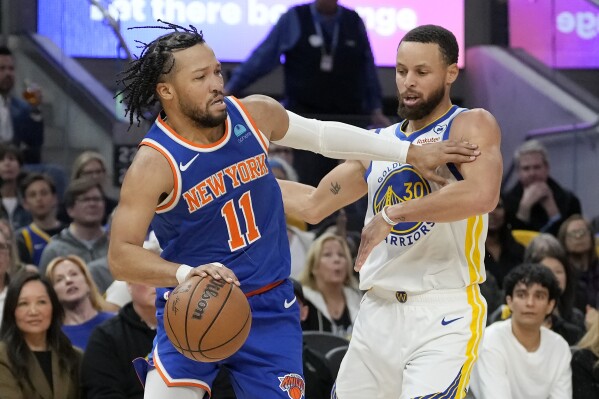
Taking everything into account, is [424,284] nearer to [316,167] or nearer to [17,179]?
[316,167]

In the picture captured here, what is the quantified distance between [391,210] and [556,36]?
7.62m

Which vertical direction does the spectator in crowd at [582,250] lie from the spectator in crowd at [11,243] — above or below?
below

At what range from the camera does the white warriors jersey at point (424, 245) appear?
205 inches

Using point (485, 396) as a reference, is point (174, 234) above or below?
above

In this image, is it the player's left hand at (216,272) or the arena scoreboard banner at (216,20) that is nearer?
the player's left hand at (216,272)

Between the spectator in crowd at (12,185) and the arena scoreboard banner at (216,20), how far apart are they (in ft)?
4.59

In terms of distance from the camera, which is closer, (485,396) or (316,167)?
(485,396)

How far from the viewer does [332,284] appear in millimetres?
8539

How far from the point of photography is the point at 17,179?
9930 mm

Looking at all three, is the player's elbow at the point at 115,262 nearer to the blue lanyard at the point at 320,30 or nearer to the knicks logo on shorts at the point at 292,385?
the knicks logo on shorts at the point at 292,385

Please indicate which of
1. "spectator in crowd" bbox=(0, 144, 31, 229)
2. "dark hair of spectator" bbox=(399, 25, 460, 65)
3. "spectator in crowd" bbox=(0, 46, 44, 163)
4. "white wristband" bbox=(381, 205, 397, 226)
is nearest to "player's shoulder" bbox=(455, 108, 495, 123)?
"dark hair of spectator" bbox=(399, 25, 460, 65)

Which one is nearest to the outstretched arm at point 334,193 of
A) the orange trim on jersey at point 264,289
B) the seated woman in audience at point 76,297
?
the orange trim on jersey at point 264,289

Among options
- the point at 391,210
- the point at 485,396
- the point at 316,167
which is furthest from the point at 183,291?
the point at 316,167

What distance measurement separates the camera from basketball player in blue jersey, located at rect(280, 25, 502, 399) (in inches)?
198
